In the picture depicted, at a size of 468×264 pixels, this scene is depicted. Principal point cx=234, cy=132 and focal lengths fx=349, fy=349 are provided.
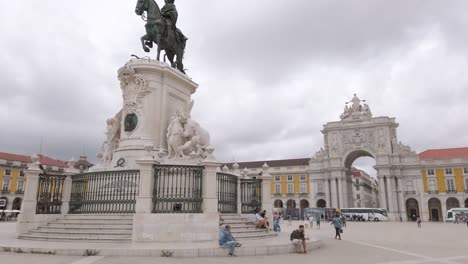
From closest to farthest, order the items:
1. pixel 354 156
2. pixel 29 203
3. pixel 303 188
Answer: pixel 29 203 → pixel 354 156 → pixel 303 188

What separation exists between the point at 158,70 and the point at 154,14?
2.54 metres

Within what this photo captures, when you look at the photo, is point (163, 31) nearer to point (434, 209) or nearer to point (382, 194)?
point (382, 194)

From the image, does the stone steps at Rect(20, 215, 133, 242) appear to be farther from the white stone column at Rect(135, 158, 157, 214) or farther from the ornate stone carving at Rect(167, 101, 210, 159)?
the ornate stone carving at Rect(167, 101, 210, 159)

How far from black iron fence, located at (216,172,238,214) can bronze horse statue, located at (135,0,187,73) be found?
5268 mm

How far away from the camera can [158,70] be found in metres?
12.4

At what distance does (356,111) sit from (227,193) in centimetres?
6533

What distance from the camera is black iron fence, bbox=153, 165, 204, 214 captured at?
9195 mm

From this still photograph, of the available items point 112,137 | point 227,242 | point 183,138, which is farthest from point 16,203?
point 227,242

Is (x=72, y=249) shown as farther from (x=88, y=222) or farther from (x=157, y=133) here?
(x=157, y=133)

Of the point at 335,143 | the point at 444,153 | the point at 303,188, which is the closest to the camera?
the point at 444,153

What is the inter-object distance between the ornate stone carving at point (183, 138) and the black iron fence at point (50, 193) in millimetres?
3696

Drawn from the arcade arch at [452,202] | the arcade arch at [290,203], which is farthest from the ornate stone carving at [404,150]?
the arcade arch at [290,203]

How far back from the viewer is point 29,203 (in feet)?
34.2

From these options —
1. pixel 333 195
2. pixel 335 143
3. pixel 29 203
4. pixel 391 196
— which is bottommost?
pixel 29 203
